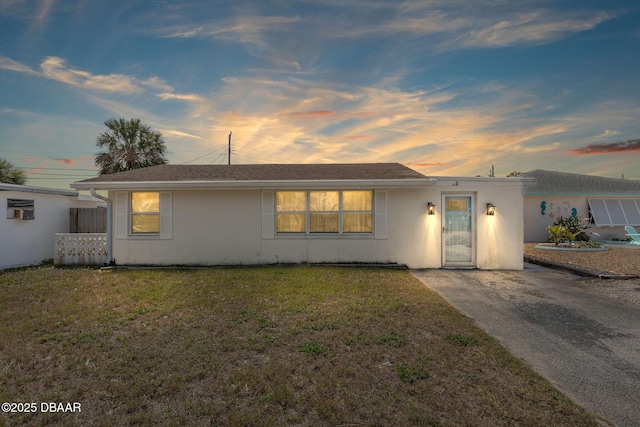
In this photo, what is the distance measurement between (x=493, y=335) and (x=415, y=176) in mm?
5515

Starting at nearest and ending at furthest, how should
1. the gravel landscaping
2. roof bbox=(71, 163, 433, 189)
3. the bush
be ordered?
the gravel landscaping < roof bbox=(71, 163, 433, 189) < the bush

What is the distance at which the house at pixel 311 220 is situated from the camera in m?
8.78

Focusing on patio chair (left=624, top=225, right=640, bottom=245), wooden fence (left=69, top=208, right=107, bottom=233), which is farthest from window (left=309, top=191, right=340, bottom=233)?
patio chair (left=624, top=225, right=640, bottom=245)

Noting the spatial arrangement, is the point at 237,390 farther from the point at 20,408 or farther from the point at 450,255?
the point at 450,255

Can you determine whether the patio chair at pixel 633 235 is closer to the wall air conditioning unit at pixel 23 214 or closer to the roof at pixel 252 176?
the roof at pixel 252 176

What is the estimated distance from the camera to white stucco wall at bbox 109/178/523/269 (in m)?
8.81

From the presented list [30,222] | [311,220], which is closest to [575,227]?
[311,220]

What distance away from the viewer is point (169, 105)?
13.8 metres

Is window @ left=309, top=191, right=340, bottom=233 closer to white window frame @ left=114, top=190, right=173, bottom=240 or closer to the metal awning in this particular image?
white window frame @ left=114, top=190, right=173, bottom=240

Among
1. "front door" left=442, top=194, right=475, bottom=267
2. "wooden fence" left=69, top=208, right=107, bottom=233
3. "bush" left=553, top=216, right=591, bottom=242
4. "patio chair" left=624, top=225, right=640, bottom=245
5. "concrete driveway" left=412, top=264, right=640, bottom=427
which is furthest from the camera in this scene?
"bush" left=553, top=216, right=591, bottom=242

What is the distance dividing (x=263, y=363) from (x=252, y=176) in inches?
274

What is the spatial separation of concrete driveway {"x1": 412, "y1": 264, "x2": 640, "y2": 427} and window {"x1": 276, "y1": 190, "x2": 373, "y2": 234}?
2434mm

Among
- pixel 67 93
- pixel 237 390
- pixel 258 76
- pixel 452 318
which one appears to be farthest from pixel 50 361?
pixel 67 93

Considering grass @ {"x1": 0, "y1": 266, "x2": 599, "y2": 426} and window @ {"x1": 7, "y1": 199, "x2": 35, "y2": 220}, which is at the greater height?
window @ {"x1": 7, "y1": 199, "x2": 35, "y2": 220}
